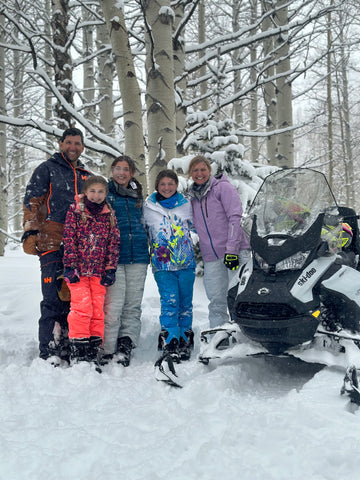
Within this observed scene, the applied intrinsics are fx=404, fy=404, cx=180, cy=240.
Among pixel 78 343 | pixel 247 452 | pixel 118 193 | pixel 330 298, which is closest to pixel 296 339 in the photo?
pixel 330 298

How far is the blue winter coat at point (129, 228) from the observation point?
13.0 ft

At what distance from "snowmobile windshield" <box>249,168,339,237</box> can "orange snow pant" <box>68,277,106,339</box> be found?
5.08ft

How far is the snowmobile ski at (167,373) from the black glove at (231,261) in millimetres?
1112

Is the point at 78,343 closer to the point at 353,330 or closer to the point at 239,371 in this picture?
the point at 239,371

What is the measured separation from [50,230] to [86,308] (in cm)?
85

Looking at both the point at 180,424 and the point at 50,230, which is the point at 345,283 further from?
the point at 50,230

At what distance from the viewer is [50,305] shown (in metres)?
3.77

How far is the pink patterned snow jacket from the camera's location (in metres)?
3.64

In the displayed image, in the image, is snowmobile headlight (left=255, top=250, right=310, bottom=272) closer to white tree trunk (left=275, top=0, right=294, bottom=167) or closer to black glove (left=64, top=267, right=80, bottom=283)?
black glove (left=64, top=267, right=80, bottom=283)

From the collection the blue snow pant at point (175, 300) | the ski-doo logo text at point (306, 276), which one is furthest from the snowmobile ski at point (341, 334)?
the blue snow pant at point (175, 300)

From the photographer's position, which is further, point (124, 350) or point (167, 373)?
point (124, 350)

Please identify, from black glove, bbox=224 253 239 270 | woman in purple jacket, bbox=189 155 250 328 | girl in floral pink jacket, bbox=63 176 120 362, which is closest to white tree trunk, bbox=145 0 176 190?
woman in purple jacket, bbox=189 155 250 328

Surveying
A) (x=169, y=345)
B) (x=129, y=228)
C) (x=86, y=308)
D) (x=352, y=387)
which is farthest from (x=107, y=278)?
(x=352, y=387)

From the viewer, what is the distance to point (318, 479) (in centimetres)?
175
